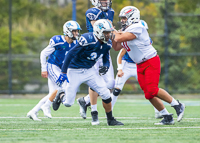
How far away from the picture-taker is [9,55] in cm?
1427

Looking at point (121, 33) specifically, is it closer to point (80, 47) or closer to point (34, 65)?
point (80, 47)

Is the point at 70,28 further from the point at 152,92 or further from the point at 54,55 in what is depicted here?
the point at 152,92

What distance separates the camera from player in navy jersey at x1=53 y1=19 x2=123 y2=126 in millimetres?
5531

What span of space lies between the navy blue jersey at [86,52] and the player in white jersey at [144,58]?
0.92 feet

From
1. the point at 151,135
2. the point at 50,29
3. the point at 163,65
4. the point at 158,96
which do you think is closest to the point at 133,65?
the point at 158,96

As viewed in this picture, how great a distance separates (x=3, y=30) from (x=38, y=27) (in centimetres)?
138

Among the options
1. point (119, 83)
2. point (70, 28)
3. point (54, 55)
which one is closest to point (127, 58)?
point (119, 83)

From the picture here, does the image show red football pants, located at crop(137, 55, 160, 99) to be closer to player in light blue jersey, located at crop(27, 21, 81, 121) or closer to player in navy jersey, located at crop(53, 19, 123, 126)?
player in navy jersey, located at crop(53, 19, 123, 126)

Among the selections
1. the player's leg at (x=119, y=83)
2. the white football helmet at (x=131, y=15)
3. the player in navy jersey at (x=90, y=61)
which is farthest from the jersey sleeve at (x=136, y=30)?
the player's leg at (x=119, y=83)

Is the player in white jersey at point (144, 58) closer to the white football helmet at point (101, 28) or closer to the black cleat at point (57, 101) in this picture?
the white football helmet at point (101, 28)

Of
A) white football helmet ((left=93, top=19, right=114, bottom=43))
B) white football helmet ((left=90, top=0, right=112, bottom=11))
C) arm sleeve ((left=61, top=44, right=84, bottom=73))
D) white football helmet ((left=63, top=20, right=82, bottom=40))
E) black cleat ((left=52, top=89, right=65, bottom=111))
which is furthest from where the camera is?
white football helmet ((left=63, top=20, right=82, bottom=40))

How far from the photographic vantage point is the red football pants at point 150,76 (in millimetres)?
5828

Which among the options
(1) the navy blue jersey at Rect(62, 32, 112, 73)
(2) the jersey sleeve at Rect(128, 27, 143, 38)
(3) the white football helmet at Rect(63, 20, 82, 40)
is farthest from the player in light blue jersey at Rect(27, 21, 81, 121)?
(2) the jersey sleeve at Rect(128, 27, 143, 38)

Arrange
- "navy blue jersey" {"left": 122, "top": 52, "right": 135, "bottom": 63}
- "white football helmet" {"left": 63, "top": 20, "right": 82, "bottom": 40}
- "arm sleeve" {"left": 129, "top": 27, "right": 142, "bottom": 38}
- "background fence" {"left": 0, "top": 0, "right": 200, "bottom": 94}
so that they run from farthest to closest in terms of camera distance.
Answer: "background fence" {"left": 0, "top": 0, "right": 200, "bottom": 94} < "navy blue jersey" {"left": 122, "top": 52, "right": 135, "bottom": 63} < "white football helmet" {"left": 63, "top": 20, "right": 82, "bottom": 40} < "arm sleeve" {"left": 129, "top": 27, "right": 142, "bottom": 38}
